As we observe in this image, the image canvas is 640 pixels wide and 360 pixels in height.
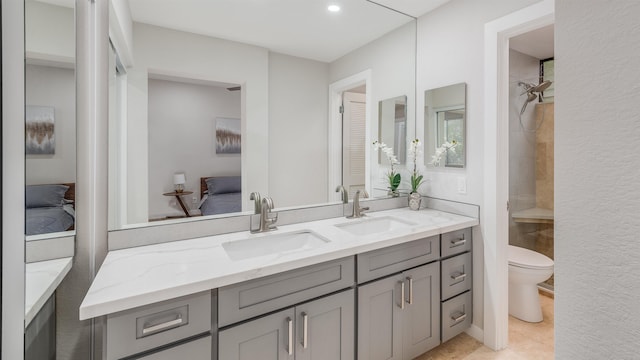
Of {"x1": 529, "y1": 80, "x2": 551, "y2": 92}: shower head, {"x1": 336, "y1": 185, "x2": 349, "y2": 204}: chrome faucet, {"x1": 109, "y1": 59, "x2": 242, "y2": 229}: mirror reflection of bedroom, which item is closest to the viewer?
{"x1": 109, "y1": 59, "x2": 242, "y2": 229}: mirror reflection of bedroom

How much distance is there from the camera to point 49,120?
0.99 meters

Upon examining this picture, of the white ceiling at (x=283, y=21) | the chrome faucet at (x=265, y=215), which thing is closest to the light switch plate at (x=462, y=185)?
the white ceiling at (x=283, y=21)

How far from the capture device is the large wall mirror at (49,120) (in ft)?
2.63

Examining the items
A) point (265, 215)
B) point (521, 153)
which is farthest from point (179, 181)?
point (521, 153)

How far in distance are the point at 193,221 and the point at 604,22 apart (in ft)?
5.25

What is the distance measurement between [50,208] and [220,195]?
2.31 feet

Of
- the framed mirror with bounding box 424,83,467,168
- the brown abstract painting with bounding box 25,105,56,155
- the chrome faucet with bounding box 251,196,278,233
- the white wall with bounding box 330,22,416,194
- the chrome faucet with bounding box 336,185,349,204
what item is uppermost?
the white wall with bounding box 330,22,416,194

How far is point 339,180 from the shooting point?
6.97ft

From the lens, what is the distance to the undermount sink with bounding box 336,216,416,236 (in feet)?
6.31

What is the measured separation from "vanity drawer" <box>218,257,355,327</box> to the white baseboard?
1236 mm

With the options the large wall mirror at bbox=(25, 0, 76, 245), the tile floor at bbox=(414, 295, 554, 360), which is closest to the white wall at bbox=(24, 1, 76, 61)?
the large wall mirror at bbox=(25, 0, 76, 245)

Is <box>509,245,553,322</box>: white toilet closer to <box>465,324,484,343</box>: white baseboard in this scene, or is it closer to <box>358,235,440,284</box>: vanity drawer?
<box>465,324,484,343</box>: white baseboard

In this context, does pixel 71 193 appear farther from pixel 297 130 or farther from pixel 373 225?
pixel 373 225

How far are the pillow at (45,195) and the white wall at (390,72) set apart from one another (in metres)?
1.85
